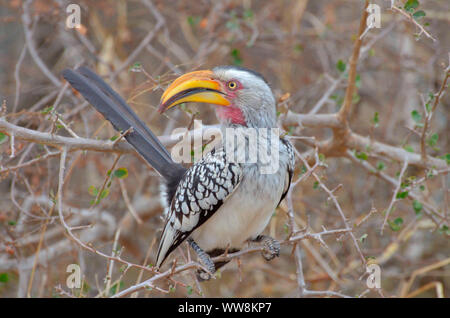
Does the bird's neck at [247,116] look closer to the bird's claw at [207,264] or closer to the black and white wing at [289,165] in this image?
the black and white wing at [289,165]

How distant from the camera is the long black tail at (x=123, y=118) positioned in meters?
2.54

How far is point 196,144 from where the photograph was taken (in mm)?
2766

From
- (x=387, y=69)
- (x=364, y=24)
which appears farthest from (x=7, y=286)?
(x=387, y=69)

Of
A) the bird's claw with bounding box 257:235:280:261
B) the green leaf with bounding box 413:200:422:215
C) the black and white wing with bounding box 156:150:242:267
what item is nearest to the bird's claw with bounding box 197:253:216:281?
the black and white wing with bounding box 156:150:242:267

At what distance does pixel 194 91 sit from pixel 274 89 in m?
1.46

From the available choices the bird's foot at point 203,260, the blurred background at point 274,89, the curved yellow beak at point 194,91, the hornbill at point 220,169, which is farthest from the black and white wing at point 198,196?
the blurred background at point 274,89

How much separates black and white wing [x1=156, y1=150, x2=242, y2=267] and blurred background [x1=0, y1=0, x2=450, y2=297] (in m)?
0.93

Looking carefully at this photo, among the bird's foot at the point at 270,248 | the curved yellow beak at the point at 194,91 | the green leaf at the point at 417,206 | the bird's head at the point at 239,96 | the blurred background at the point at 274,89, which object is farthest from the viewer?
the blurred background at the point at 274,89

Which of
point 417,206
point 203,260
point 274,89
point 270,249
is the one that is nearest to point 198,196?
point 203,260

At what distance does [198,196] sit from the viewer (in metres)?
2.37

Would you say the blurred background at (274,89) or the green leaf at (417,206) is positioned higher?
the blurred background at (274,89)

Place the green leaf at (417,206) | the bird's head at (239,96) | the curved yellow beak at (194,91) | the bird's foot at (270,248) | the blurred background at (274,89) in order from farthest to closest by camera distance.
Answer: the blurred background at (274,89) < the green leaf at (417,206) < the bird's foot at (270,248) < the bird's head at (239,96) < the curved yellow beak at (194,91)

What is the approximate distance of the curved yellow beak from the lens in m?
2.25
